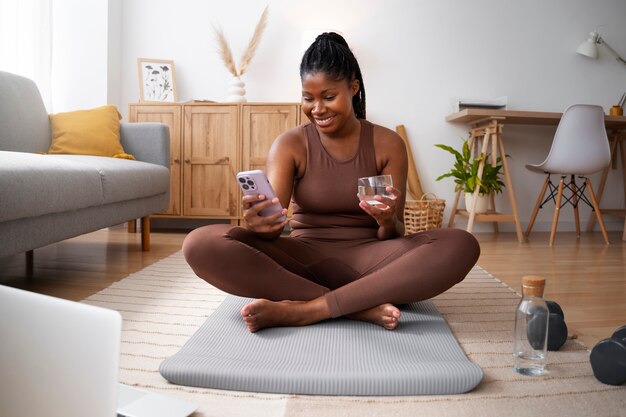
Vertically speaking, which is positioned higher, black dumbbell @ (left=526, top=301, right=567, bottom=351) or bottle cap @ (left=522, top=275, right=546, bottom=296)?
bottle cap @ (left=522, top=275, right=546, bottom=296)

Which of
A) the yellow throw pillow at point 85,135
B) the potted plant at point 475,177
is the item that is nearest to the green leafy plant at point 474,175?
the potted plant at point 475,177

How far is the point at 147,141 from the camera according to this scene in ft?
9.97

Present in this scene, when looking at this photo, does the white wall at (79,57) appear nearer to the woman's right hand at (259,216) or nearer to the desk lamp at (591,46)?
the woman's right hand at (259,216)

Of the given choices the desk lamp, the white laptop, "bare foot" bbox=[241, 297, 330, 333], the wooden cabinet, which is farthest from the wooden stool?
the white laptop

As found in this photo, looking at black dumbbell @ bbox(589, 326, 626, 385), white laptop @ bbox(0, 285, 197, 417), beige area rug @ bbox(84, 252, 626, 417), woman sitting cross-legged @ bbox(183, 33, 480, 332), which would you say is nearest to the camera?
white laptop @ bbox(0, 285, 197, 417)

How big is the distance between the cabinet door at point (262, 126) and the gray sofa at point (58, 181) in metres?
0.72

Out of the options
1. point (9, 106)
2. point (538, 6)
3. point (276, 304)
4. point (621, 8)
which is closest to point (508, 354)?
point (276, 304)

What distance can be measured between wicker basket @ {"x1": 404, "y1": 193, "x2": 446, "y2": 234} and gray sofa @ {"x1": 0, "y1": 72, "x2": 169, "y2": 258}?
1597 millimetres

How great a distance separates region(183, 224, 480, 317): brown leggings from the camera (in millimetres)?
1392

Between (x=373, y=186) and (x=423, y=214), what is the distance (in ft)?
7.67

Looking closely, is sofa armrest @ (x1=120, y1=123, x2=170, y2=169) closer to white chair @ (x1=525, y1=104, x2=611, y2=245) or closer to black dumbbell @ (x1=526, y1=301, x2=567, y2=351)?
black dumbbell @ (x1=526, y1=301, x2=567, y2=351)

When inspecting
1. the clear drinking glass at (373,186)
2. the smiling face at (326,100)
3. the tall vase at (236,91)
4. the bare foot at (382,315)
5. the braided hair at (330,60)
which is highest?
the tall vase at (236,91)

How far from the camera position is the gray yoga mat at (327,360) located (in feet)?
3.47

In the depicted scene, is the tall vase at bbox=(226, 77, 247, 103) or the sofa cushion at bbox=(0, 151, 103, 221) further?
the tall vase at bbox=(226, 77, 247, 103)
